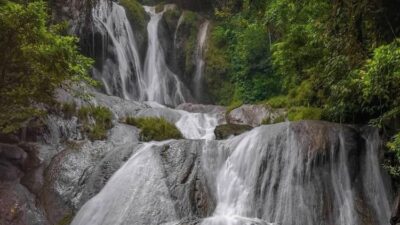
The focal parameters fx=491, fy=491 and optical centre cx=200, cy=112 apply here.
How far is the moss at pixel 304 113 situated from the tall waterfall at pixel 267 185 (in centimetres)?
211

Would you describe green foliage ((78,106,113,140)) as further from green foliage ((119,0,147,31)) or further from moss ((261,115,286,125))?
green foliage ((119,0,147,31))

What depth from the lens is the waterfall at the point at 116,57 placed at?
2017 cm

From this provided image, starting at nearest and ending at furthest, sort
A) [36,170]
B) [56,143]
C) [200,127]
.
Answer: [36,170] < [56,143] < [200,127]

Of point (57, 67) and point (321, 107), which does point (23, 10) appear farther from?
point (321, 107)

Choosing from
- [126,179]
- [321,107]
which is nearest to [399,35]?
[321,107]

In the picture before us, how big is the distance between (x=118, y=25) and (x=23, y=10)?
12.8m

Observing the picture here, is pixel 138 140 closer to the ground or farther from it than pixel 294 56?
closer to the ground

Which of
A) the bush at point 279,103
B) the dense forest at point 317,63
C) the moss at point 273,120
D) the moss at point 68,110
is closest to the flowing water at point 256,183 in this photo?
the dense forest at point 317,63

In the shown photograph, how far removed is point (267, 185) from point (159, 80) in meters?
13.1

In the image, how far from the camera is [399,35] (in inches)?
371

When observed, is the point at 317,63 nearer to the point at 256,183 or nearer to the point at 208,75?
the point at 256,183

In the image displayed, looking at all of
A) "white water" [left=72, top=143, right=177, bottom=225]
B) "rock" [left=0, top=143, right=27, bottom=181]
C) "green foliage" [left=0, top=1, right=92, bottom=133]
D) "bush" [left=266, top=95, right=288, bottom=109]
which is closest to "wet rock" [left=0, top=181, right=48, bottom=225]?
"rock" [left=0, top=143, right=27, bottom=181]

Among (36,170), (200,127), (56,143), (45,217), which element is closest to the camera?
(45,217)

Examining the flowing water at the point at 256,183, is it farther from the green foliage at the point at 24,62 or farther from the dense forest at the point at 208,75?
the green foliage at the point at 24,62
